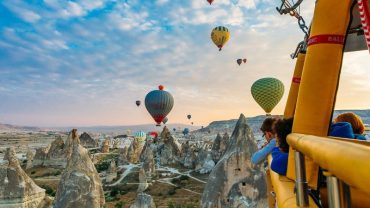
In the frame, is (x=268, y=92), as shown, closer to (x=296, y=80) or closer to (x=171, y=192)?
(x=171, y=192)

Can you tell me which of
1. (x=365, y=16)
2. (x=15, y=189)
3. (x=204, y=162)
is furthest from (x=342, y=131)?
(x=204, y=162)

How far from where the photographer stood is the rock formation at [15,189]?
57.4 ft

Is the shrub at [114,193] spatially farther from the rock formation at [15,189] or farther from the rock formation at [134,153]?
the rock formation at [134,153]

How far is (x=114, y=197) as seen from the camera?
30.7 m

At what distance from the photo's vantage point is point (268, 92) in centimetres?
2538

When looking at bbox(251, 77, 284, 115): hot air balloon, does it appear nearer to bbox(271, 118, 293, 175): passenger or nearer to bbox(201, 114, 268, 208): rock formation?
bbox(201, 114, 268, 208): rock formation

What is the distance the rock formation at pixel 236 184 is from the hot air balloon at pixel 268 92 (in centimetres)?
1312

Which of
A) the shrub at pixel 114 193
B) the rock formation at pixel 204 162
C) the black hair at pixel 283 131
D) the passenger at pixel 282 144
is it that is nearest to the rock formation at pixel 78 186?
the passenger at pixel 282 144

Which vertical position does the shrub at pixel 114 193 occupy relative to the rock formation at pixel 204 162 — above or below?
below

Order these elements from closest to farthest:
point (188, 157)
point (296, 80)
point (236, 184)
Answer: point (296, 80) < point (236, 184) < point (188, 157)

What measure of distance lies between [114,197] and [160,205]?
6.36m

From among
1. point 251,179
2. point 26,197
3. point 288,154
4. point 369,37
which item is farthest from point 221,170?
point 26,197

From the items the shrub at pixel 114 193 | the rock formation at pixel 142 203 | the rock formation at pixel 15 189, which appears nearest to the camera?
the rock formation at pixel 15 189

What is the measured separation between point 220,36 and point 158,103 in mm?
12308
